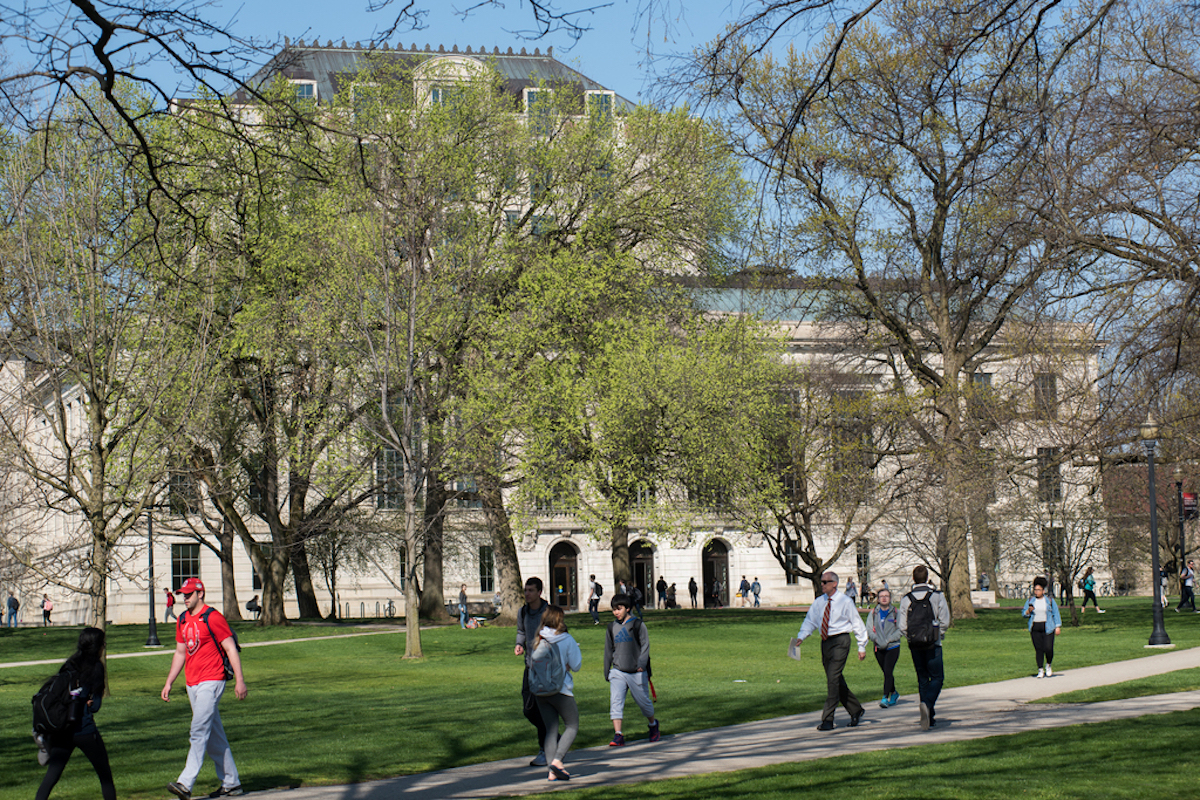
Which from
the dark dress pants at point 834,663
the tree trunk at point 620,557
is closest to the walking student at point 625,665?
the dark dress pants at point 834,663

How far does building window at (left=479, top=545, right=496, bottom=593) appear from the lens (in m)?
61.2

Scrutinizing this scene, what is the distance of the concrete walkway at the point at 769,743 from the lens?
10336 mm

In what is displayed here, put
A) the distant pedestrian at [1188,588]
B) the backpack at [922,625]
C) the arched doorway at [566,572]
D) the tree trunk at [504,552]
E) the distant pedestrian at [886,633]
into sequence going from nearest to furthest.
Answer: the backpack at [922,625]
the distant pedestrian at [886,633]
the tree trunk at [504,552]
the distant pedestrian at [1188,588]
the arched doorway at [566,572]

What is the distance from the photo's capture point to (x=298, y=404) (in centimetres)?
3550

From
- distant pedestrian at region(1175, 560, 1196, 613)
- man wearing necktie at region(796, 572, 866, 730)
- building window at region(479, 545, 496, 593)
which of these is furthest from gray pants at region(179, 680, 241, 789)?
building window at region(479, 545, 496, 593)

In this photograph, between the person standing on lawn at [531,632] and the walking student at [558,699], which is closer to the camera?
the walking student at [558,699]

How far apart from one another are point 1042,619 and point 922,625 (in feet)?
19.2

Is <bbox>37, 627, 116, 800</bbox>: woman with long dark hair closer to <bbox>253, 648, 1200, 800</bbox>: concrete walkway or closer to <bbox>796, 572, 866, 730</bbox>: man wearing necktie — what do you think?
<bbox>253, 648, 1200, 800</bbox>: concrete walkway

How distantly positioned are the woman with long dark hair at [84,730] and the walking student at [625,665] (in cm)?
539

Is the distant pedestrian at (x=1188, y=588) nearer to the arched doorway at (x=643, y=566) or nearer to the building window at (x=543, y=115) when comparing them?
the building window at (x=543, y=115)

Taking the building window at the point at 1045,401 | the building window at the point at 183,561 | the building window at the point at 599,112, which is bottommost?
the building window at the point at 183,561

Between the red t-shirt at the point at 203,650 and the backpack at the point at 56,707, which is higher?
the red t-shirt at the point at 203,650

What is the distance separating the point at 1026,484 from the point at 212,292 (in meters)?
24.2

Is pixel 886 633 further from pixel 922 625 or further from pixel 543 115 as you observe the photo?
pixel 543 115
